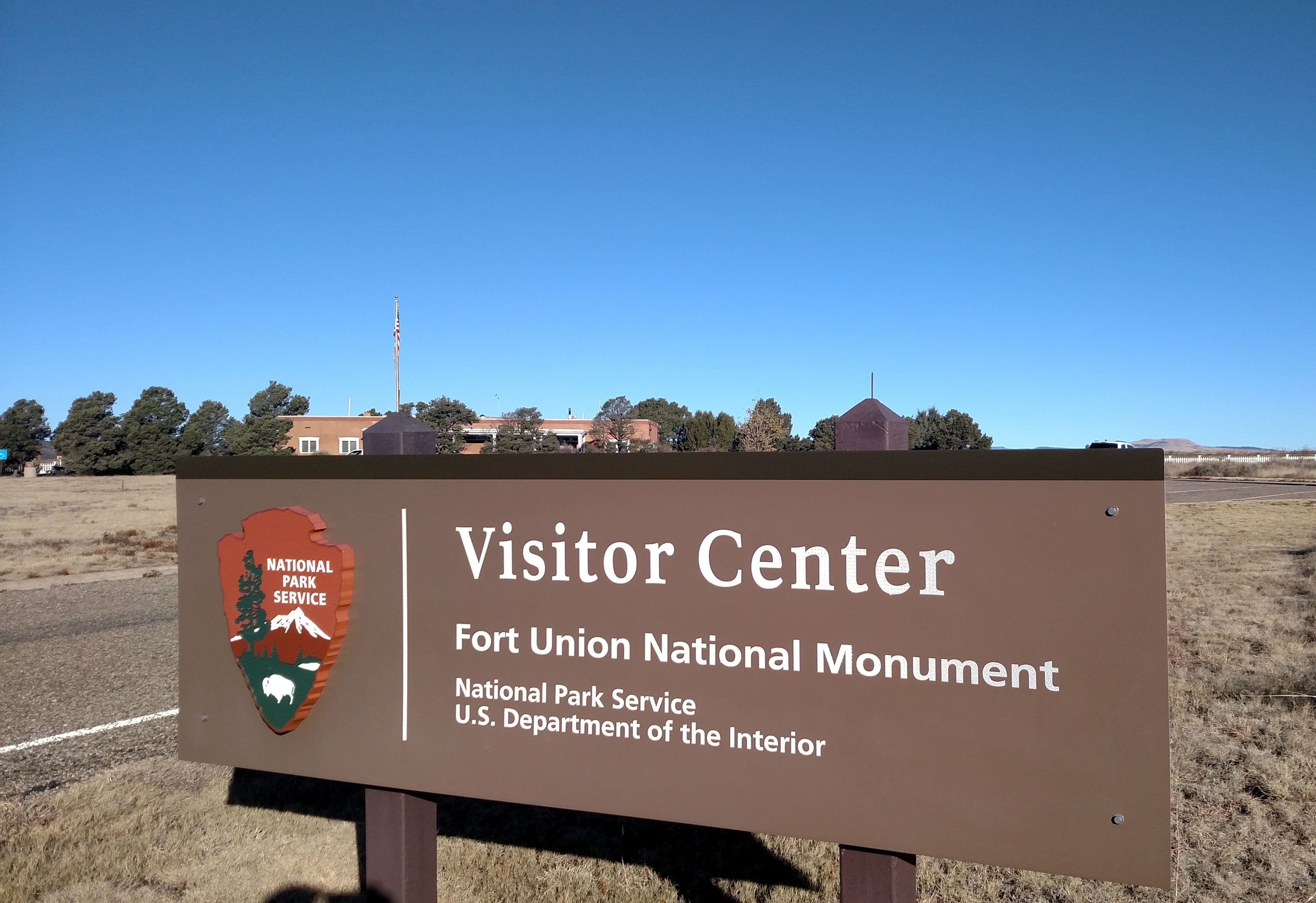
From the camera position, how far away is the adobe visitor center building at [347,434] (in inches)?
818

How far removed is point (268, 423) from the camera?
3794 centimetres

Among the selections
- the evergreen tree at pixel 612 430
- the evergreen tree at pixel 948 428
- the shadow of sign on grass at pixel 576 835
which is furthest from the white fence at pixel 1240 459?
the shadow of sign on grass at pixel 576 835

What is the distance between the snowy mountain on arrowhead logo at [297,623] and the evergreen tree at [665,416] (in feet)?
144

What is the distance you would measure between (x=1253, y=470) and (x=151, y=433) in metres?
77.2

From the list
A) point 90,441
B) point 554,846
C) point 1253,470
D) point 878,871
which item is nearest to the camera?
point 878,871

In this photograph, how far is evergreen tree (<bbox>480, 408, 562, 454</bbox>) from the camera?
19.0 m

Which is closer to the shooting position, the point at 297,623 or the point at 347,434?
the point at 297,623

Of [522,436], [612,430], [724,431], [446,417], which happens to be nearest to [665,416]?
[612,430]

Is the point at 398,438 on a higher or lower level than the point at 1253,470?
higher

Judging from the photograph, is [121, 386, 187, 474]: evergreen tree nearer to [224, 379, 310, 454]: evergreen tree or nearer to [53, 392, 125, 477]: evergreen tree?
[53, 392, 125, 477]: evergreen tree

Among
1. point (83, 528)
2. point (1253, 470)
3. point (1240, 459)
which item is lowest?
point (83, 528)

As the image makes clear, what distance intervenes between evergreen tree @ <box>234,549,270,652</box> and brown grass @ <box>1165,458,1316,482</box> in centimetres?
5142

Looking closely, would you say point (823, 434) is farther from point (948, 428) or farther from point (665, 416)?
point (665, 416)

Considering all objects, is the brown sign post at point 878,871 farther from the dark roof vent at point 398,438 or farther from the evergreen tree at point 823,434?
the evergreen tree at point 823,434
